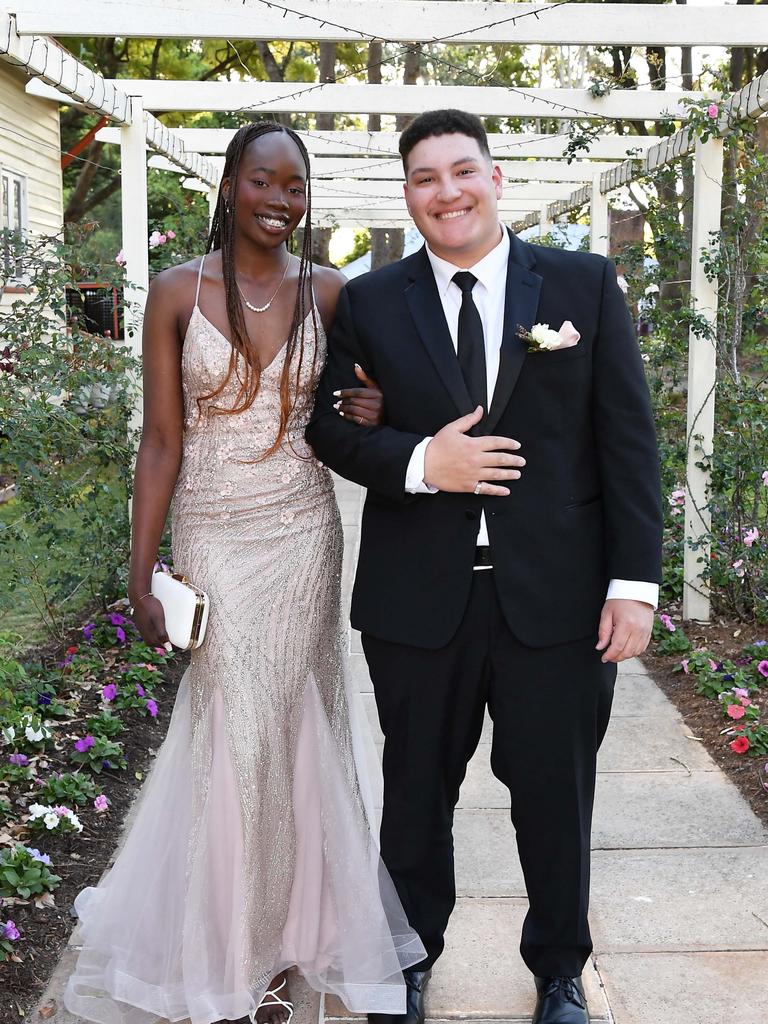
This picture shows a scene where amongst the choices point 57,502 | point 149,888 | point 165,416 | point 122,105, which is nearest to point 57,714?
point 57,502

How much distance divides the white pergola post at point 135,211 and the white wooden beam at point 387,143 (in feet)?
5.44

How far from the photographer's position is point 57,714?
202 inches

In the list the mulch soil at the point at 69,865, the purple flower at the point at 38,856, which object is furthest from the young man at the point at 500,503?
the purple flower at the point at 38,856

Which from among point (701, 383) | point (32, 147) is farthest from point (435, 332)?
point (32, 147)

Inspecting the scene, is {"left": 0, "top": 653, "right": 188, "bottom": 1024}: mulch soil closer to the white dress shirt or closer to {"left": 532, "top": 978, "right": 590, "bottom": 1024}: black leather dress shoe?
{"left": 532, "top": 978, "right": 590, "bottom": 1024}: black leather dress shoe

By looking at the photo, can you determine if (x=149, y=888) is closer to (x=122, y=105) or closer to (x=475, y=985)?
(x=475, y=985)

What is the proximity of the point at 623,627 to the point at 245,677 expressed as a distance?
3.21 ft

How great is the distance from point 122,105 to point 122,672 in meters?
3.32

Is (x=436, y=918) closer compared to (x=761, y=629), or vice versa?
(x=436, y=918)

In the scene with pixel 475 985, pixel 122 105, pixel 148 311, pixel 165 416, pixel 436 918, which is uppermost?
pixel 122 105

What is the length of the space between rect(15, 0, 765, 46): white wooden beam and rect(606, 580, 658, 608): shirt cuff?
3.58 metres

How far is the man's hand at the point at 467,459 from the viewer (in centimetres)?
265

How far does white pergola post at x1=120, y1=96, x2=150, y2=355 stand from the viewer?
7090mm

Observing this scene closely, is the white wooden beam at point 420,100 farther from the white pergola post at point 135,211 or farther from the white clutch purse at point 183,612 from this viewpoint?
the white clutch purse at point 183,612
